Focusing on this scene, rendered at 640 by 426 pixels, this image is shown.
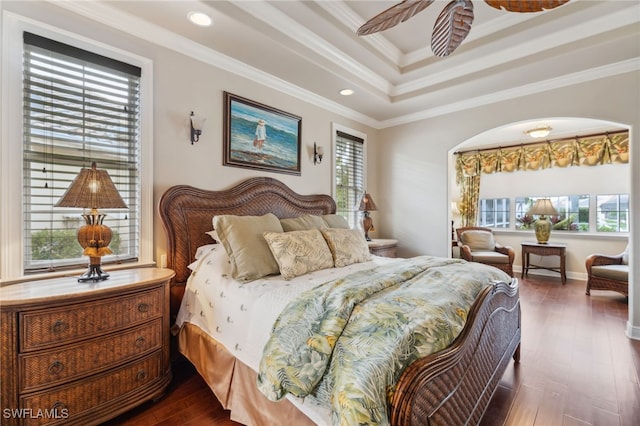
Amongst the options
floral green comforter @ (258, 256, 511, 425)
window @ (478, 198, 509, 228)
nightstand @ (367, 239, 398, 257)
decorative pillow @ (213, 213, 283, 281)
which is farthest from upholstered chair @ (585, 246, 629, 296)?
decorative pillow @ (213, 213, 283, 281)

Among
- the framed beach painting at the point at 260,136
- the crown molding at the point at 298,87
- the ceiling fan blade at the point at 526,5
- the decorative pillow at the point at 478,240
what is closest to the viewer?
the ceiling fan blade at the point at 526,5

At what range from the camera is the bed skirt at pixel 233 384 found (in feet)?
4.53

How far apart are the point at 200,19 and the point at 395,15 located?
1.44 m

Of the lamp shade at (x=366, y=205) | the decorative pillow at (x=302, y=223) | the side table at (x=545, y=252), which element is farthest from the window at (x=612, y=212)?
the decorative pillow at (x=302, y=223)

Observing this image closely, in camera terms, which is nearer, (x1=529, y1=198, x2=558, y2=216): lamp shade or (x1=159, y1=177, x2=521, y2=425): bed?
(x1=159, y1=177, x2=521, y2=425): bed

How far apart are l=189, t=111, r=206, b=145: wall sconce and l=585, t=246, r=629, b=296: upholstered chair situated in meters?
5.35

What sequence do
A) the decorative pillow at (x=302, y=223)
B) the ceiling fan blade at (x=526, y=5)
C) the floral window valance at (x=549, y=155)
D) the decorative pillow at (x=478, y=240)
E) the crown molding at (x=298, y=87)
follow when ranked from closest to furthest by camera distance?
Answer: the ceiling fan blade at (x=526, y=5), the crown molding at (x=298, y=87), the decorative pillow at (x=302, y=223), the floral window valance at (x=549, y=155), the decorative pillow at (x=478, y=240)

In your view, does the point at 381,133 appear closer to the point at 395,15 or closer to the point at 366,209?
the point at 366,209

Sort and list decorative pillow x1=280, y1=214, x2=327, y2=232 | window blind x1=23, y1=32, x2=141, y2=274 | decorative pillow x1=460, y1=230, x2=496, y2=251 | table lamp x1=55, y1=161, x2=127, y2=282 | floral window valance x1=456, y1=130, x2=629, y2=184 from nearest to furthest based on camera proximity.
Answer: table lamp x1=55, y1=161, x2=127, y2=282
window blind x1=23, y1=32, x2=141, y2=274
decorative pillow x1=280, y1=214, x2=327, y2=232
floral window valance x1=456, y1=130, x2=629, y2=184
decorative pillow x1=460, y1=230, x2=496, y2=251

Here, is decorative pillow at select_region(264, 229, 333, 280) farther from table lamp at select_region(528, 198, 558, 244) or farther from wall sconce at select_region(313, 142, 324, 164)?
table lamp at select_region(528, 198, 558, 244)

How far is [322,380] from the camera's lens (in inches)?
43.6

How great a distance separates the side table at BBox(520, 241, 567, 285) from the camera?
16.1 ft

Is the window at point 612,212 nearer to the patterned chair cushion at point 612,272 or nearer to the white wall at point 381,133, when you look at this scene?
the patterned chair cushion at point 612,272

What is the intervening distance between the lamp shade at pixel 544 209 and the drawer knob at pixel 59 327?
6.35 metres
